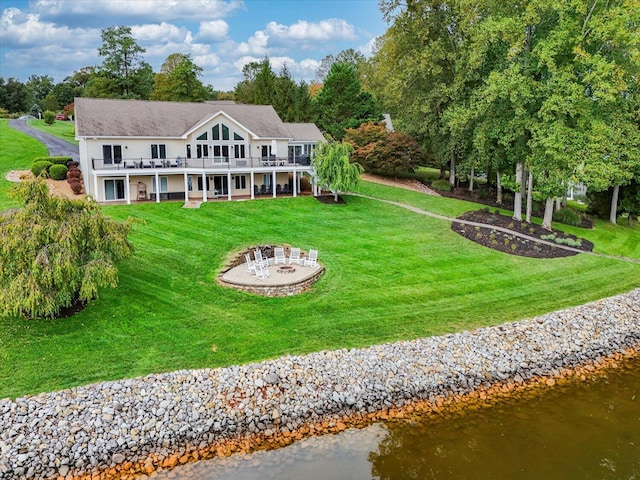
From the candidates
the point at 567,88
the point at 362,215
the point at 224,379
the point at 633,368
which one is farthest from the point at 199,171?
the point at 633,368

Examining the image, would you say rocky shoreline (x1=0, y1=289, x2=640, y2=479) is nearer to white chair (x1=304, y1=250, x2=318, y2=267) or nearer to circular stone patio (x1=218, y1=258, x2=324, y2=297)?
circular stone patio (x1=218, y1=258, x2=324, y2=297)

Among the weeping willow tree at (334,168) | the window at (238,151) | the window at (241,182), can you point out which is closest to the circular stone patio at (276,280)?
the weeping willow tree at (334,168)

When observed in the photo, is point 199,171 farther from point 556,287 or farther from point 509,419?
point 509,419

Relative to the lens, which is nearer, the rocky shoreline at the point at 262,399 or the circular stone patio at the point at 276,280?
the rocky shoreline at the point at 262,399

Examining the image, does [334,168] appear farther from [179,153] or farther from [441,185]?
[441,185]

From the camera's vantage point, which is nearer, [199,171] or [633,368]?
[633,368]

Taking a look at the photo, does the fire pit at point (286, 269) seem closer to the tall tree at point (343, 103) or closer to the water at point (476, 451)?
the water at point (476, 451)
